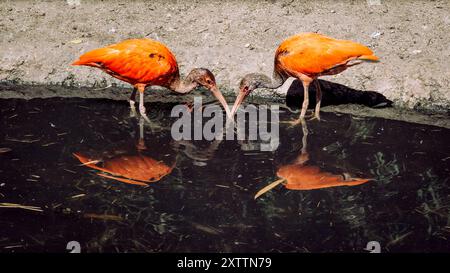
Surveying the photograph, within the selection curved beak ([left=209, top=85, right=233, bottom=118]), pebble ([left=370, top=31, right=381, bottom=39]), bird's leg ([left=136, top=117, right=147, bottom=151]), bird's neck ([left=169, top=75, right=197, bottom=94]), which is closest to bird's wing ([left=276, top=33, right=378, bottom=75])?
curved beak ([left=209, top=85, right=233, bottom=118])

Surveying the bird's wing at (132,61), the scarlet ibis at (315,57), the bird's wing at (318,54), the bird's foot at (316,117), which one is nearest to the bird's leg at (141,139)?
the bird's wing at (132,61)

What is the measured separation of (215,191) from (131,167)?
0.87 m

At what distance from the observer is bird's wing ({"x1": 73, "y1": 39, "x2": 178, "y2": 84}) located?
258 inches

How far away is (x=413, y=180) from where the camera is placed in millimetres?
5691

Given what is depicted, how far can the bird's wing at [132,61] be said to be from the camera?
6.54 meters

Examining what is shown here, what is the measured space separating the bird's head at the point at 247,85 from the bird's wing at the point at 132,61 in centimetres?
81

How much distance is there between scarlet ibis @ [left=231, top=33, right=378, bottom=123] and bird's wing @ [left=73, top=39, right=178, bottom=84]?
913 millimetres

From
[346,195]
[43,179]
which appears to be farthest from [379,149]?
[43,179]

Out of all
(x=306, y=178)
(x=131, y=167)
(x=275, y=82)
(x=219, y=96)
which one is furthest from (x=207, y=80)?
(x=306, y=178)

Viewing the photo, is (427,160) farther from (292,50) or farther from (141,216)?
(141,216)

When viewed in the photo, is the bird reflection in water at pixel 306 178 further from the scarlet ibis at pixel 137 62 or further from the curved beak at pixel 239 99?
the scarlet ibis at pixel 137 62

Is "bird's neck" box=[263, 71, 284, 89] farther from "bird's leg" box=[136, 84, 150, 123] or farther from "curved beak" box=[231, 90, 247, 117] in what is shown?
"bird's leg" box=[136, 84, 150, 123]
